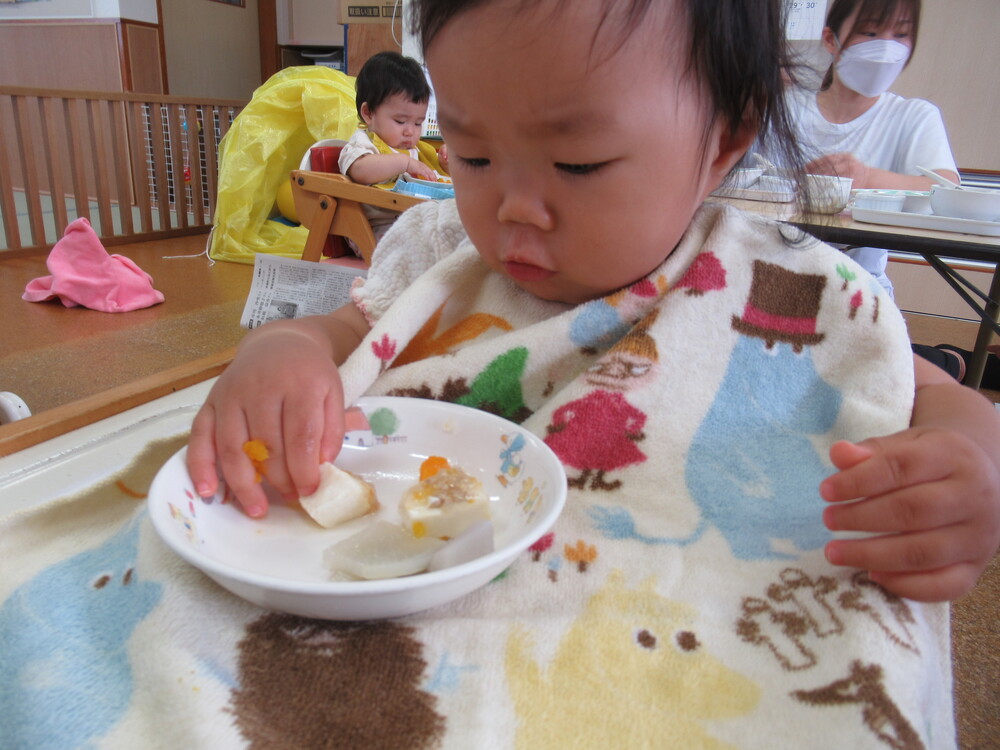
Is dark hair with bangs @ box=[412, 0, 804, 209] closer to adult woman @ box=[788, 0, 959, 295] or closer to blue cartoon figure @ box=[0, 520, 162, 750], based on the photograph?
blue cartoon figure @ box=[0, 520, 162, 750]

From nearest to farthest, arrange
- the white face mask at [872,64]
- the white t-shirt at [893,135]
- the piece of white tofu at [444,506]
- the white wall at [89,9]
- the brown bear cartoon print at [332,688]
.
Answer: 1. the brown bear cartoon print at [332,688]
2. the piece of white tofu at [444,506]
3. the white face mask at [872,64]
4. the white t-shirt at [893,135]
5. the white wall at [89,9]

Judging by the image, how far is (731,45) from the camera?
0.51 metres

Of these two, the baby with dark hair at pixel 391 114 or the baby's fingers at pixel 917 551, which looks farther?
the baby with dark hair at pixel 391 114

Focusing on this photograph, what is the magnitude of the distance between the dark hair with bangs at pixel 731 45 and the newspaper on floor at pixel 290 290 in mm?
527

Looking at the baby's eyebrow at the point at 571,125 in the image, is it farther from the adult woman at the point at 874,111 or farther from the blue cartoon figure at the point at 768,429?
the adult woman at the point at 874,111

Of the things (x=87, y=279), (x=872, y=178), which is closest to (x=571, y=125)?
(x=872, y=178)

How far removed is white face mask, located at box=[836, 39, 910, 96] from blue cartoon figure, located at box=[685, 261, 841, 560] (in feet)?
4.72

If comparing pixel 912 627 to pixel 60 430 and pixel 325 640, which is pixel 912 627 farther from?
pixel 60 430

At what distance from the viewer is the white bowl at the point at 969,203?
3.51 feet

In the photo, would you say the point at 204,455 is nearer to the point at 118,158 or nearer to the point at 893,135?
the point at 893,135

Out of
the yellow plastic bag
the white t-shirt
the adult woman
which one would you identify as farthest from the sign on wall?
→ the yellow plastic bag

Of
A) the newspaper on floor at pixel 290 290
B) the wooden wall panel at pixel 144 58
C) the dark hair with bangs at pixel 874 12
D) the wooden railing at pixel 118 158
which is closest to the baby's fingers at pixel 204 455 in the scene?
the newspaper on floor at pixel 290 290

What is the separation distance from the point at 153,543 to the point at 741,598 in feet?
1.20

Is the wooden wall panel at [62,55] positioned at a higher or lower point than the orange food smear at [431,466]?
→ higher
